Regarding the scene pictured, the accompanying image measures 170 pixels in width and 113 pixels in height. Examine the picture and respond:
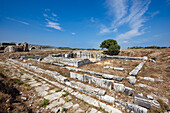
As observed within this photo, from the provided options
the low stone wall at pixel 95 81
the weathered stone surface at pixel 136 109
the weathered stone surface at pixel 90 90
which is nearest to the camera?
the weathered stone surface at pixel 136 109

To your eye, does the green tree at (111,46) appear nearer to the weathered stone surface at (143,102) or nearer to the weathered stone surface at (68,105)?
the weathered stone surface at (143,102)

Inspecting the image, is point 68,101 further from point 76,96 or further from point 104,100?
point 104,100

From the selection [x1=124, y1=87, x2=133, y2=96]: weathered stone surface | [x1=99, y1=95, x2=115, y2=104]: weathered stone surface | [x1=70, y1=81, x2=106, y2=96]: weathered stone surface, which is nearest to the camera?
[x1=99, y1=95, x2=115, y2=104]: weathered stone surface

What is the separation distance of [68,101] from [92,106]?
→ 1.19m

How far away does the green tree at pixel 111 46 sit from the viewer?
80.9ft

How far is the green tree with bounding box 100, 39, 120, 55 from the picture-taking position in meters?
24.7

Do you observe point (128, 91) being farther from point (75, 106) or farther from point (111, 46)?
point (111, 46)

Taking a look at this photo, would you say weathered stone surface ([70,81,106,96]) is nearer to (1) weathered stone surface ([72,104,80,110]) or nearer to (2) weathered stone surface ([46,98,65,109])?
(1) weathered stone surface ([72,104,80,110])

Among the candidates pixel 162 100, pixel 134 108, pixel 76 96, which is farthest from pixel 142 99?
pixel 76 96

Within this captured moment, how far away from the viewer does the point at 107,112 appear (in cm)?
286

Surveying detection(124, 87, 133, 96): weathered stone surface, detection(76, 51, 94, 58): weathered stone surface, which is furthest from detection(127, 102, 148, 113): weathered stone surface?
detection(76, 51, 94, 58): weathered stone surface

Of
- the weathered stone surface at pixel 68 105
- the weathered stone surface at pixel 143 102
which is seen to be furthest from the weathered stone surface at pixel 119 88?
the weathered stone surface at pixel 68 105

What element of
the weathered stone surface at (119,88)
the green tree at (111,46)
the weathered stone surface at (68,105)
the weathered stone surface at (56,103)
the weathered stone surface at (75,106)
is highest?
the green tree at (111,46)

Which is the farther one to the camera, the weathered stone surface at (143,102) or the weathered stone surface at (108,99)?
the weathered stone surface at (108,99)
